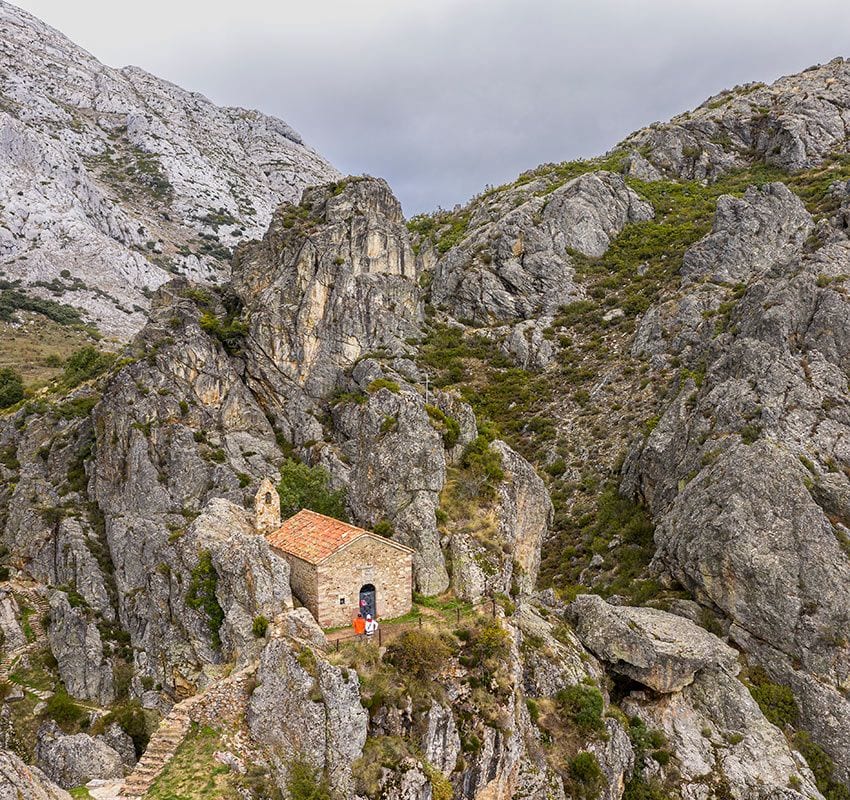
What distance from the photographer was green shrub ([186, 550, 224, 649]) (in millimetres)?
24125

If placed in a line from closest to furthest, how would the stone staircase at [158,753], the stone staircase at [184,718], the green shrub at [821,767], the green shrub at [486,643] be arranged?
the stone staircase at [158,753]
the stone staircase at [184,718]
the green shrub at [486,643]
the green shrub at [821,767]

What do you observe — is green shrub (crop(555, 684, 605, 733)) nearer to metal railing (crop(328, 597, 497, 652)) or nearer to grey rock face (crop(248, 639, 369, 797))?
metal railing (crop(328, 597, 497, 652))

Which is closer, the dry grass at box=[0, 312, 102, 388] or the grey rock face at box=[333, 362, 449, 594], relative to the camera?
the grey rock face at box=[333, 362, 449, 594]

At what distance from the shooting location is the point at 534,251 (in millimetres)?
77062

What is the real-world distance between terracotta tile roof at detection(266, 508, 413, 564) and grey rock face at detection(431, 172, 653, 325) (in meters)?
49.4

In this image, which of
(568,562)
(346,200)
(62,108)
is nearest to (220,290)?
(346,200)

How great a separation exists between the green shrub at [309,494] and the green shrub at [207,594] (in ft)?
35.2

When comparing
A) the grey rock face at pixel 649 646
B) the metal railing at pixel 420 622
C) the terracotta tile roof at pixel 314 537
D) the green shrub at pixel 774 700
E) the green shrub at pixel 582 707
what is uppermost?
the terracotta tile roof at pixel 314 537

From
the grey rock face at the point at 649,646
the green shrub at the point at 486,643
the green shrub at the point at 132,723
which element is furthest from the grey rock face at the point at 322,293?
the green shrub at the point at 486,643

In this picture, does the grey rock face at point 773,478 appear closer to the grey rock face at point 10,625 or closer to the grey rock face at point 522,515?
the grey rock face at point 522,515

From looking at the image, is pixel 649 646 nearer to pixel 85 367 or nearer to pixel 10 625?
pixel 10 625

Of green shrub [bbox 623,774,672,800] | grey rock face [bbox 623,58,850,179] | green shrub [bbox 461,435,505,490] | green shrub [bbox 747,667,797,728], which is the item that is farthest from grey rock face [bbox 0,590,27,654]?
grey rock face [bbox 623,58,850,179]

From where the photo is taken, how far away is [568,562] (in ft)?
137

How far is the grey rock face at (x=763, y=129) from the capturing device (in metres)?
82.1
